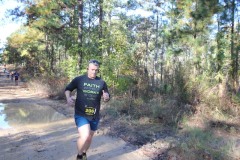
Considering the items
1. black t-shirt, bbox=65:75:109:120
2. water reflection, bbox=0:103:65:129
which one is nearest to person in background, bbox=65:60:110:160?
black t-shirt, bbox=65:75:109:120

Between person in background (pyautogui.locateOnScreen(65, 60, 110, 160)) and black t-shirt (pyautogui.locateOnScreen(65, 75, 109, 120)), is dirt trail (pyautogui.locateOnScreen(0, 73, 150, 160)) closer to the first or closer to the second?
person in background (pyautogui.locateOnScreen(65, 60, 110, 160))

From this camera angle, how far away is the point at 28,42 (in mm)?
34156

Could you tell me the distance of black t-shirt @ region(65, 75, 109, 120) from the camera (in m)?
→ 5.66

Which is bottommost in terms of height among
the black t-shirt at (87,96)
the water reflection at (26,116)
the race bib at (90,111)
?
the water reflection at (26,116)

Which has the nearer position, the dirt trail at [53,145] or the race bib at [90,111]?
the race bib at [90,111]

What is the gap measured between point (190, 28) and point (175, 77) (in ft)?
21.1

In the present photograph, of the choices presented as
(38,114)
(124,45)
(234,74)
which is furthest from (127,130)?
(234,74)

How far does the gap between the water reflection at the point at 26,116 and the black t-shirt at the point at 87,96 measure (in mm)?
5571

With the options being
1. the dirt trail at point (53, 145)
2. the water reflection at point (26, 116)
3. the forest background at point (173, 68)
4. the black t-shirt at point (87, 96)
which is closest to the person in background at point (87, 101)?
the black t-shirt at point (87, 96)

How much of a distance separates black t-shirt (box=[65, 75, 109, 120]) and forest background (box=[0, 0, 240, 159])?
2040mm

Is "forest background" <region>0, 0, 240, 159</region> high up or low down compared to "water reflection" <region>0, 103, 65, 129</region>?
up

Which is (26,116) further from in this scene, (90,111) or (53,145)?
(90,111)

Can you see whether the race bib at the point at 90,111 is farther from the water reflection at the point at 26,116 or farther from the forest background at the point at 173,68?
the water reflection at the point at 26,116

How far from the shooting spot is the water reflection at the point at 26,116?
36.6 feet
